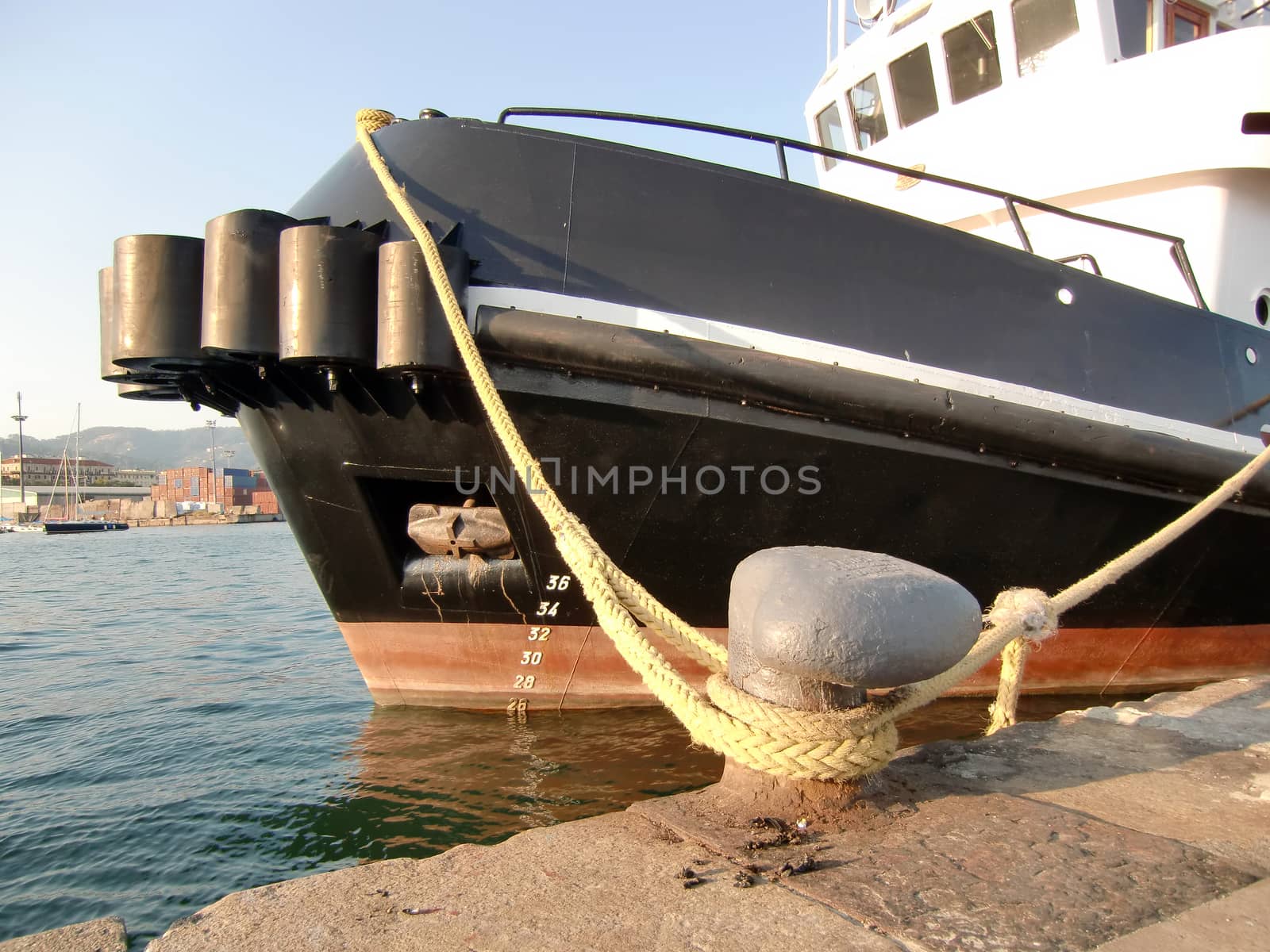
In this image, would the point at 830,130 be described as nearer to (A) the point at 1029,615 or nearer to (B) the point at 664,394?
(B) the point at 664,394

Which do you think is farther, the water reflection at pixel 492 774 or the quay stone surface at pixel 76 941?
the water reflection at pixel 492 774

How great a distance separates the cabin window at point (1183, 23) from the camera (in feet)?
19.2

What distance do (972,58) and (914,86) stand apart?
1.55 ft

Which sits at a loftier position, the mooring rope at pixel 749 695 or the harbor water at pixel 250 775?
the mooring rope at pixel 749 695

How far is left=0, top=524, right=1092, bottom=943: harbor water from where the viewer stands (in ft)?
10.3

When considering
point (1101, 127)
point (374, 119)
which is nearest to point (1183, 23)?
point (1101, 127)

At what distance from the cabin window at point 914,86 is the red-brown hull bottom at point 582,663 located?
425 cm

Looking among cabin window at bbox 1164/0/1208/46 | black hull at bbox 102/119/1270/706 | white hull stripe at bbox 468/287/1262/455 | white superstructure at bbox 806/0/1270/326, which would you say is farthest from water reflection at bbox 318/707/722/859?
cabin window at bbox 1164/0/1208/46

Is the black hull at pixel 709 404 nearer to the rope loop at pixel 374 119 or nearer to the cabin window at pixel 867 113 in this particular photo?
the rope loop at pixel 374 119

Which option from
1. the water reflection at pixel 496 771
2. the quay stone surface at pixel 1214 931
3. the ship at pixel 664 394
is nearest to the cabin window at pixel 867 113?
the ship at pixel 664 394

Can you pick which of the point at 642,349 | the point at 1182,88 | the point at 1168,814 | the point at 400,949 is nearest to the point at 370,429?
the point at 642,349

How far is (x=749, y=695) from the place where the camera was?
77.4 inches

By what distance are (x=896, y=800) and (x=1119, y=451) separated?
2810mm

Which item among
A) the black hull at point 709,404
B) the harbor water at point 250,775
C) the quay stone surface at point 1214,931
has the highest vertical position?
the black hull at point 709,404
